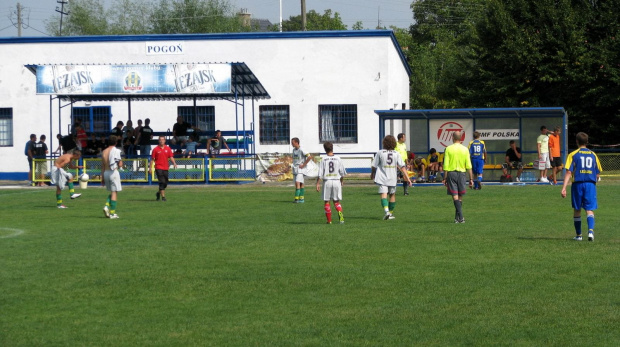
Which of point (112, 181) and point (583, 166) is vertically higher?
point (583, 166)

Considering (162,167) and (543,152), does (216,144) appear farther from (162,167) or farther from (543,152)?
(543,152)

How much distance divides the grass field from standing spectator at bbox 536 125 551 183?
1175 cm

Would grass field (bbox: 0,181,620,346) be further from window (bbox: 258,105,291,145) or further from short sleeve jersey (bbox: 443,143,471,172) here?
window (bbox: 258,105,291,145)

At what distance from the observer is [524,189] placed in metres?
29.7

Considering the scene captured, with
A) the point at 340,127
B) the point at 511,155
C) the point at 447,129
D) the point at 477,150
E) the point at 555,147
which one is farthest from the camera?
the point at 340,127

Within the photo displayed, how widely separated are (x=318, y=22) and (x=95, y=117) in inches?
2555

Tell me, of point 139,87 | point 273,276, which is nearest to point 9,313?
point 273,276

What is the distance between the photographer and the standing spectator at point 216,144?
35.2 m

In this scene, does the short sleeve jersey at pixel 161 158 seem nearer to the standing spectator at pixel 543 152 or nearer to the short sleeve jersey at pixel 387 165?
the short sleeve jersey at pixel 387 165

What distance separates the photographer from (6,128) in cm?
4228

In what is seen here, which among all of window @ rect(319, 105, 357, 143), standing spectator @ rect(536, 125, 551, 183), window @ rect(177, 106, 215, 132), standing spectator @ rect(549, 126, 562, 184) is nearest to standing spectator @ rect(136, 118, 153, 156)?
window @ rect(177, 106, 215, 132)

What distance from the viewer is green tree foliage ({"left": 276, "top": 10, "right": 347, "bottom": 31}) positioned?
328 feet

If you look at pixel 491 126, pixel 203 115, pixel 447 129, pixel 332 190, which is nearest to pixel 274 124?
pixel 203 115

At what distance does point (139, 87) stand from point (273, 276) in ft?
77.1
